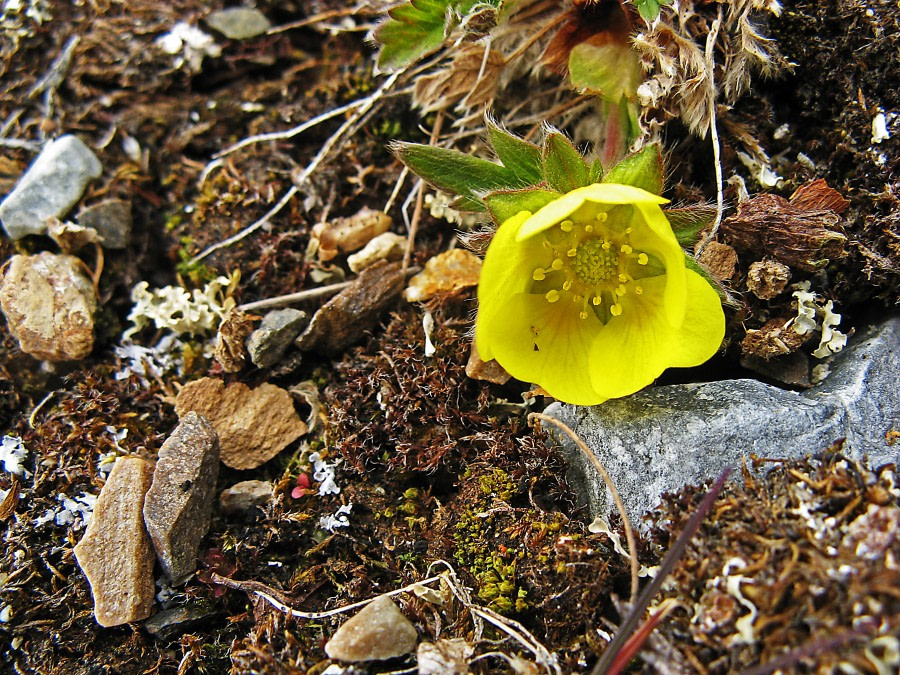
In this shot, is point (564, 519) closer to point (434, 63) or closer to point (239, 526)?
point (239, 526)

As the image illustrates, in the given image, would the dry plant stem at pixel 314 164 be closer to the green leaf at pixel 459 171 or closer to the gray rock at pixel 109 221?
the gray rock at pixel 109 221

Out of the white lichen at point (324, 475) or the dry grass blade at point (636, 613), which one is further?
the white lichen at point (324, 475)

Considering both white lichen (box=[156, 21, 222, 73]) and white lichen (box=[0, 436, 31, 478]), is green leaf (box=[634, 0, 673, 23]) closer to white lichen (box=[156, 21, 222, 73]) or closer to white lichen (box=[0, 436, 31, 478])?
white lichen (box=[156, 21, 222, 73])

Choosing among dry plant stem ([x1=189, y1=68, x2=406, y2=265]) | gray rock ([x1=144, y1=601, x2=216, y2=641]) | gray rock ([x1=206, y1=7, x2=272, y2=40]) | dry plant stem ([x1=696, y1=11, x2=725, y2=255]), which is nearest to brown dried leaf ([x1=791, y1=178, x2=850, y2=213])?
dry plant stem ([x1=696, y1=11, x2=725, y2=255])

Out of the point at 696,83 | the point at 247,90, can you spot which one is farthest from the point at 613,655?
the point at 247,90

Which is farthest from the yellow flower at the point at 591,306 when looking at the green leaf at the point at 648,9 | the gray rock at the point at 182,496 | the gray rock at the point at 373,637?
the gray rock at the point at 182,496

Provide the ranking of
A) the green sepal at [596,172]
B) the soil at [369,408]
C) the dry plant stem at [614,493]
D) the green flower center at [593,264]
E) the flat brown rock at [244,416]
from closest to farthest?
the soil at [369,408] < the dry plant stem at [614,493] < the green sepal at [596,172] < the green flower center at [593,264] < the flat brown rock at [244,416]

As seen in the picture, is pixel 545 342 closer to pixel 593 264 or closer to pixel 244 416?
pixel 593 264

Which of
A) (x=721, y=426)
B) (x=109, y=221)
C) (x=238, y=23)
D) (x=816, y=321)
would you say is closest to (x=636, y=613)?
(x=721, y=426)
